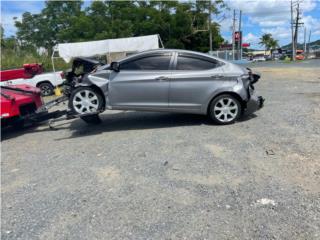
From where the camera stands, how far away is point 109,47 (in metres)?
23.2

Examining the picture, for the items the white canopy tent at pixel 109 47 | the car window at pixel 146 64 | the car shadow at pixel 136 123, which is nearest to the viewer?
the car window at pixel 146 64

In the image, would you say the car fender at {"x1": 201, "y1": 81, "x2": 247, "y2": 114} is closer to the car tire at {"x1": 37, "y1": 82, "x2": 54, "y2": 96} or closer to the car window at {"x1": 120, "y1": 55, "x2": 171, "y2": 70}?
the car window at {"x1": 120, "y1": 55, "x2": 171, "y2": 70}

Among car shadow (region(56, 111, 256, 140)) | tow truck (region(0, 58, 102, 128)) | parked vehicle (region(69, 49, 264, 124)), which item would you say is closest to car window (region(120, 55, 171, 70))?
parked vehicle (region(69, 49, 264, 124))

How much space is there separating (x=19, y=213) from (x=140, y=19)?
42795 millimetres

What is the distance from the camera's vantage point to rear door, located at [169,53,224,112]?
7410mm

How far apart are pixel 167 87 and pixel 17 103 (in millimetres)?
3279

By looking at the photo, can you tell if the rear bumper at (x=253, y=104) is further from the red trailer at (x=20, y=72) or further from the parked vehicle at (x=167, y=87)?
the red trailer at (x=20, y=72)

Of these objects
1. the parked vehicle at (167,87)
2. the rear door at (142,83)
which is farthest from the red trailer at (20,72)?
the rear door at (142,83)

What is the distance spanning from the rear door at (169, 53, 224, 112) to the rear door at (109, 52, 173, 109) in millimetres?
165

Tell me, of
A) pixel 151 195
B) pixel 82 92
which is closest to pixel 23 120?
pixel 82 92

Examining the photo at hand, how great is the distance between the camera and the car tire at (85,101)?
7.45 m

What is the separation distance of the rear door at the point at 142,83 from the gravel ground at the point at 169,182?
594 mm

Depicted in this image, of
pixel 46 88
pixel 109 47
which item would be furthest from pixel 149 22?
pixel 46 88

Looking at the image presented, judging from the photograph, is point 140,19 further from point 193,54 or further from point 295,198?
point 295,198
